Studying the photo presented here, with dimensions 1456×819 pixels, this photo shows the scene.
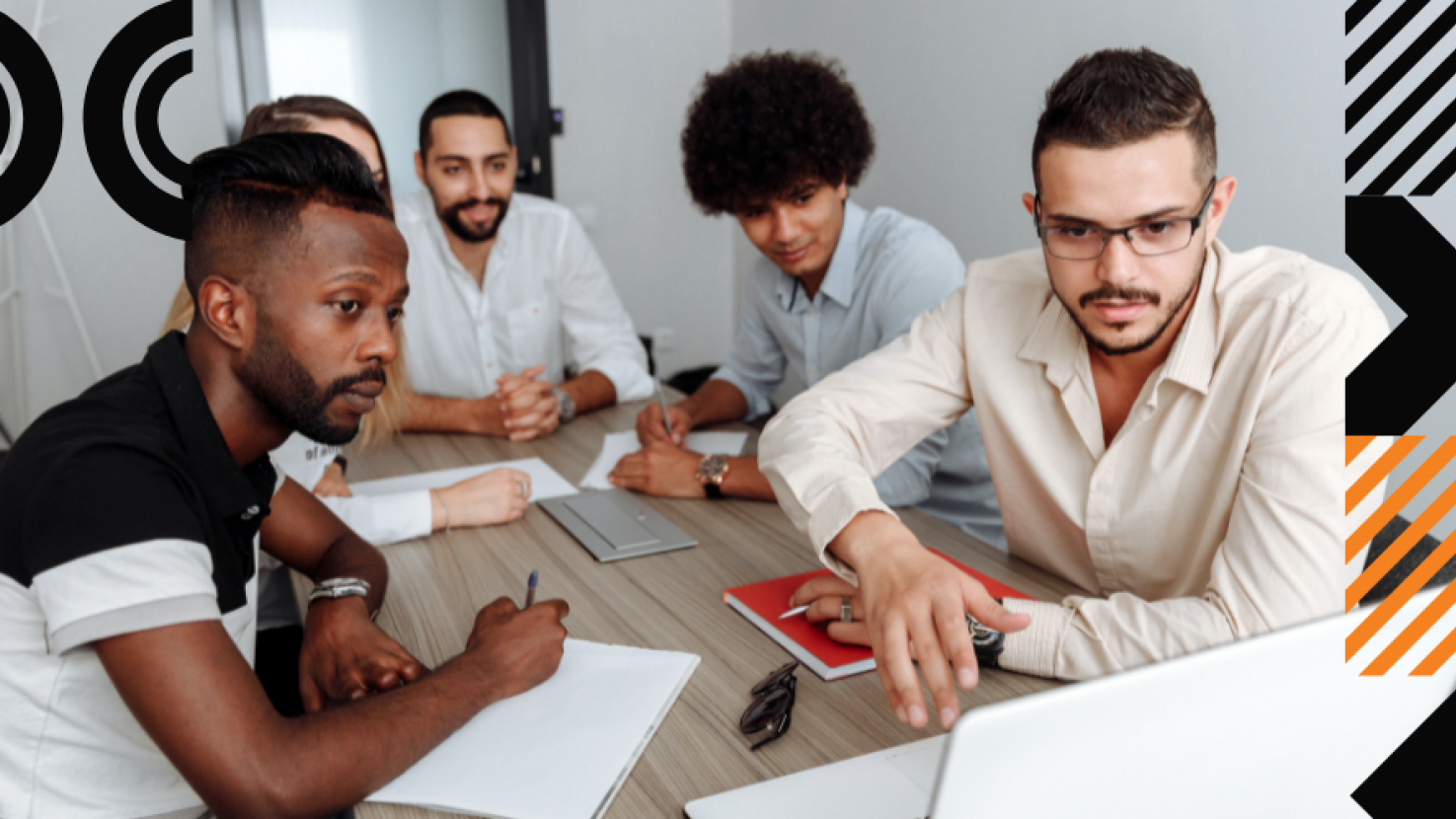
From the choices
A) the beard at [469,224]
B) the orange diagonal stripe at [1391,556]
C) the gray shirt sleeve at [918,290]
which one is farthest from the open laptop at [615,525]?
the beard at [469,224]

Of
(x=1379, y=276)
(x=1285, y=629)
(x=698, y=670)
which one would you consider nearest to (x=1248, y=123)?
(x=1379, y=276)

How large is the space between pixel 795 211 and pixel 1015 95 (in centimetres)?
126

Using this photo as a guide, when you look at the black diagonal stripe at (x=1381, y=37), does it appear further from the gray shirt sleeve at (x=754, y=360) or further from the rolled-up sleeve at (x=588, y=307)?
the rolled-up sleeve at (x=588, y=307)

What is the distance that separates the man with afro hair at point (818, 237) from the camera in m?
2.00

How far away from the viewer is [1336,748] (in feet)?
1.86

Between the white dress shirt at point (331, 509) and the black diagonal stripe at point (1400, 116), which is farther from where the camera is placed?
the black diagonal stripe at point (1400, 116)

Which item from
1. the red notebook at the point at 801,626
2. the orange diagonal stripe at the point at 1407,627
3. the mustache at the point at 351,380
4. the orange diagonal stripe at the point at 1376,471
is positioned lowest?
the red notebook at the point at 801,626

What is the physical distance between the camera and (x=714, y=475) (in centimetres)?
170

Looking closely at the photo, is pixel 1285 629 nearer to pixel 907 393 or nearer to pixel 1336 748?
pixel 1336 748

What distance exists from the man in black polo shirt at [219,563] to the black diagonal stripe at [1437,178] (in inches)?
71.5

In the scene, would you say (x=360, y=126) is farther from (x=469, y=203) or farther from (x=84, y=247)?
(x=84, y=247)

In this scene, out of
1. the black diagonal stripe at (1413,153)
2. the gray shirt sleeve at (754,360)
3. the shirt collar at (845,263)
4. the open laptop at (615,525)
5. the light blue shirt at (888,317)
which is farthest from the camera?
the gray shirt sleeve at (754,360)

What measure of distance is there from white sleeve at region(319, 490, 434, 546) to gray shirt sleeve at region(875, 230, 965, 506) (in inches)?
Result: 33.7

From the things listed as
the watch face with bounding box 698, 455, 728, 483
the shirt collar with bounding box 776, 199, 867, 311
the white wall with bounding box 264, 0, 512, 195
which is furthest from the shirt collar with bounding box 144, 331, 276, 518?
the white wall with bounding box 264, 0, 512, 195
